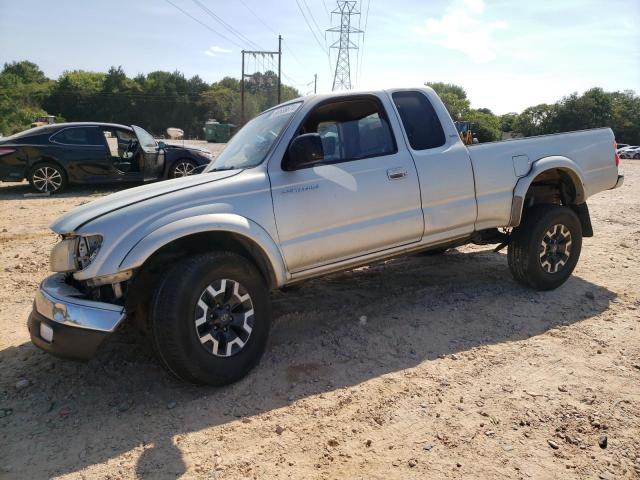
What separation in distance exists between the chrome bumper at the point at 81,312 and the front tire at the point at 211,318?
24cm

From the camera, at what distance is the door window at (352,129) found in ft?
12.7

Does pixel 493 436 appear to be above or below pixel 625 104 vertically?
below

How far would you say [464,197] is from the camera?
428 centimetres

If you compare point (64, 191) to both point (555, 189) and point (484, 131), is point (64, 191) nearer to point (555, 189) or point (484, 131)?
point (555, 189)

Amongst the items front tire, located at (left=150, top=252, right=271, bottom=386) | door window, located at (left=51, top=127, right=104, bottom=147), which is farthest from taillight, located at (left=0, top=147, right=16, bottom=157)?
front tire, located at (left=150, top=252, right=271, bottom=386)

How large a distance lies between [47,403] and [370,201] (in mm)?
2702

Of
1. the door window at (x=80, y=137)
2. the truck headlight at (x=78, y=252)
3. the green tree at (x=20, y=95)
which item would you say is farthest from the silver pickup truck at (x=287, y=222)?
the green tree at (x=20, y=95)

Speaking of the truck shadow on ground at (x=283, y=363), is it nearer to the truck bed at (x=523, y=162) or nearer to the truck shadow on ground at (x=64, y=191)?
the truck bed at (x=523, y=162)

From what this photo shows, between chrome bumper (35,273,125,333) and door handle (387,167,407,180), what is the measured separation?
2.26 meters

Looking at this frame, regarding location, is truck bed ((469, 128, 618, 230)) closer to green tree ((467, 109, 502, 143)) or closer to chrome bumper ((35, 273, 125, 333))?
green tree ((467, 109, 502, 143))

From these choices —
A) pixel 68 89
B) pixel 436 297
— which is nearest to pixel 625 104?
pixel 436 297

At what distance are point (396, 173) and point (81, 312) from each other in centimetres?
254

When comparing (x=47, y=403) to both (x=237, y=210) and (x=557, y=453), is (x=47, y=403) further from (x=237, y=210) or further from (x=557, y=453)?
(x=557, y=453)

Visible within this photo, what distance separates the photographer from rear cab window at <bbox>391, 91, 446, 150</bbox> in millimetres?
4184
